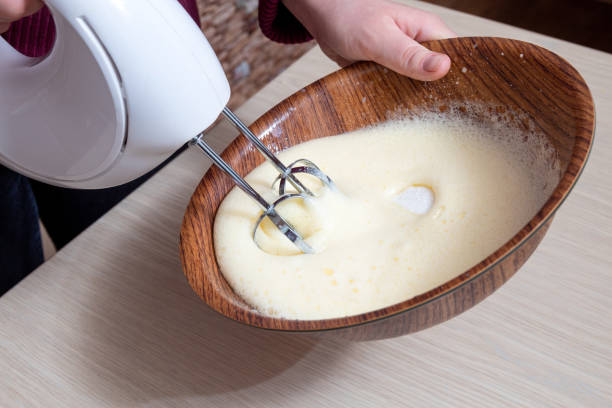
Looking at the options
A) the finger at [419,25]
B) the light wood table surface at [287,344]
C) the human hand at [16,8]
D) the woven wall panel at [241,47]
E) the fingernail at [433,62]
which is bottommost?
the woven wall panel at [241,47]

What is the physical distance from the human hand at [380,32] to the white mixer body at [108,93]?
20 cm

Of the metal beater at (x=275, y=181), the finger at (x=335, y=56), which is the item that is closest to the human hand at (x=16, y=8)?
the metal beater at (x=275, y=181)

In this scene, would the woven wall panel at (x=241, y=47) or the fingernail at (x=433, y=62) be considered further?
the woven wall panel at (x=241, y=47)

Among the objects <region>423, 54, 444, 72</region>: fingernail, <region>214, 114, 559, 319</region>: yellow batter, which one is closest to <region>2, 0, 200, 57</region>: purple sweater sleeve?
<region>214, 114, 559, 319</region>: yellow batter

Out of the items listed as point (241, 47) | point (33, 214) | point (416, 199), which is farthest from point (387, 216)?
point (241, 47)

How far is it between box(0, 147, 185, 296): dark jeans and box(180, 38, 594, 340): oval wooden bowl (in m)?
0.38

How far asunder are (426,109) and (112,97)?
30cm

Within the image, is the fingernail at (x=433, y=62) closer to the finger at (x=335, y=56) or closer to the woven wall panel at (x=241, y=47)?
the finger at (x=335, y=56)

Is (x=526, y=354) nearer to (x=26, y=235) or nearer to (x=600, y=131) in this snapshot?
(x=600, y=131)

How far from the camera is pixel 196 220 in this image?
0.50 m

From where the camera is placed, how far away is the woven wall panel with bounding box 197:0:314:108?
5.14 ft

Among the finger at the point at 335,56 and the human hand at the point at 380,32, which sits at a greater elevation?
the human hand at the point at 380,32

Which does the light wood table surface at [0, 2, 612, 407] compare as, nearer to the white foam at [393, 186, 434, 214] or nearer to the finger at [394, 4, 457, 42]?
the white foam at [393, 186, 434, 214]

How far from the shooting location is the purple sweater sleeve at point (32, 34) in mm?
640
